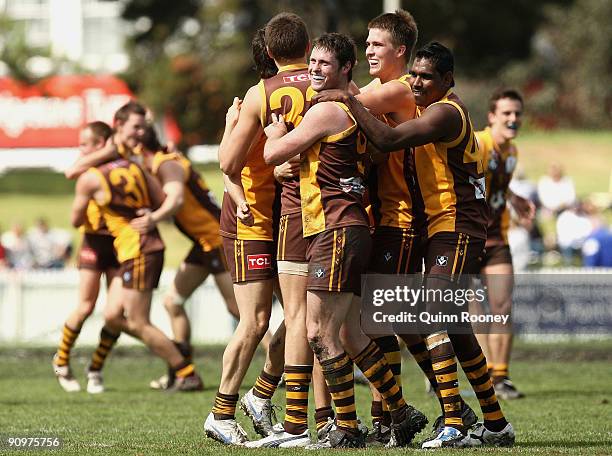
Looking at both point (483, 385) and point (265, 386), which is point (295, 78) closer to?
point (265, 386)

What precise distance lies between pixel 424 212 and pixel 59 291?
1184 cm

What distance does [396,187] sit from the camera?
8.00 meters

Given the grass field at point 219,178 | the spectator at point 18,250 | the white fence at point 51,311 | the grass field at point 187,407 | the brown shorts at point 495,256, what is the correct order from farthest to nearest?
the grass field at point 219,178 → the spectator at point 18,250 → the white fence at point 51,311 → the brown shorts at point 495,256 → the grass field at point 187,407

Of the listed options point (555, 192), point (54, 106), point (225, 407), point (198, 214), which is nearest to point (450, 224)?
point (225, 407)

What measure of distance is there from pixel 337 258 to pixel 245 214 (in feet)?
3.20

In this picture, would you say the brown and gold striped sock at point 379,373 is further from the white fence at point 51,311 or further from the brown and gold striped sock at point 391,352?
the white fence at point 51,311

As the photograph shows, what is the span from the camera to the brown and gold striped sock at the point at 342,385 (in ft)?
24.8

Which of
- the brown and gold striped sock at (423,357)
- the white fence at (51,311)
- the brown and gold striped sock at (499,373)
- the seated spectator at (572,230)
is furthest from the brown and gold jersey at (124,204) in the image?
the seated spectator at (572,230)

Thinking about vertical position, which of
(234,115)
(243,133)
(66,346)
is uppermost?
(234,115)

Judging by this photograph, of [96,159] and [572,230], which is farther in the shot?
[572,230]

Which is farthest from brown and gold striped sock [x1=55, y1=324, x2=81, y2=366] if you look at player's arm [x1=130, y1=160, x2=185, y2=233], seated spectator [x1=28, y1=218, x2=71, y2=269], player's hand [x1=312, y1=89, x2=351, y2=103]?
seated spectator [x1=28, y1=218, x2=71, y2=269]

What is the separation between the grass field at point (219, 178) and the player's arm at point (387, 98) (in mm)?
23371

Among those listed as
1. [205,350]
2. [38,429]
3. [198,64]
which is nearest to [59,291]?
[205,350]

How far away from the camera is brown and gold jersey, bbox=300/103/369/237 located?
7.46 metres
